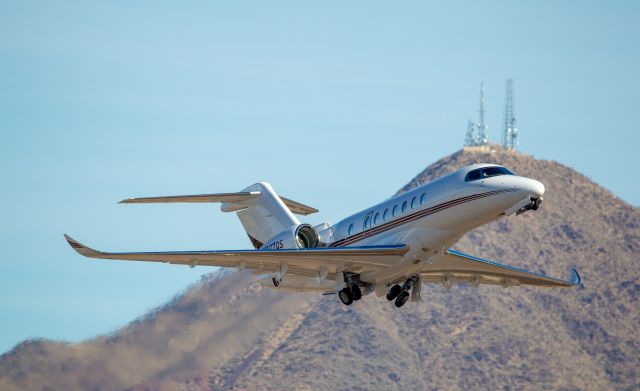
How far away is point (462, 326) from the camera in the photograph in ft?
424

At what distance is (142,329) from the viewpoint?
76.2 metres

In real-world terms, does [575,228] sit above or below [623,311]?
above

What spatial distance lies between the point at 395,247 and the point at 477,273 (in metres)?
6.22

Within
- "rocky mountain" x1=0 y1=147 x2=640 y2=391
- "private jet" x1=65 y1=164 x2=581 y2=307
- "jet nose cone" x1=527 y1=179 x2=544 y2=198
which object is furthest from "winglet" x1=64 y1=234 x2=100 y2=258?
"rocky mountain" x1=0 y1=147 x2=640 y2=391

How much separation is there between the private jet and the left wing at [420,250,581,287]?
0.03 metres

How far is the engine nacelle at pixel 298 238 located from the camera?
46719mm

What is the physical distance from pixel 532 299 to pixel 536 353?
978 centimetres

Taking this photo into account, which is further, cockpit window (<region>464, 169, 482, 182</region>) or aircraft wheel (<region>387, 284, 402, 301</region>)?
aircraft wheel (<region>387, 284, 402, 301</region>)

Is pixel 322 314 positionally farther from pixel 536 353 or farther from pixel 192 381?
pixel 192 381

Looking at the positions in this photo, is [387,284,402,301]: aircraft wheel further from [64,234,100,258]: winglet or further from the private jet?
[64,234,100,258]: winglet

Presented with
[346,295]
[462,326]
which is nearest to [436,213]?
[346,295]

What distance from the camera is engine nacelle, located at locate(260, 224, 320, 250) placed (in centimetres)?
4672

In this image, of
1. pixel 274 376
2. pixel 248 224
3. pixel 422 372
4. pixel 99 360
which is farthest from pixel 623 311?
pixel 248 224

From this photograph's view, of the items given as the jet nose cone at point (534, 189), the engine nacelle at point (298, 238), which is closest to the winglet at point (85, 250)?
the engine nacelle at point (298, 238)
